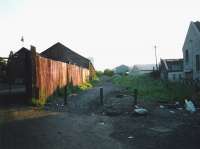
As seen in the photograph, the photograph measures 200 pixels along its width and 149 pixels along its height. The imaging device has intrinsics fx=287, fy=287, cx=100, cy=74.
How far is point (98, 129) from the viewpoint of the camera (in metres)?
8.83

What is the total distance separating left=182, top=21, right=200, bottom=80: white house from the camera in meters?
28.3

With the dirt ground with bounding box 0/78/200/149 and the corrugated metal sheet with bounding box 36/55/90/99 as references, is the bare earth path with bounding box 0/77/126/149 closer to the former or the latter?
the dirt ground with bounding box 0/78/200/149

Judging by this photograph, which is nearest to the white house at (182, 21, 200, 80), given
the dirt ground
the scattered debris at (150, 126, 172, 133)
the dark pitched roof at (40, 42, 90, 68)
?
the dirt ground

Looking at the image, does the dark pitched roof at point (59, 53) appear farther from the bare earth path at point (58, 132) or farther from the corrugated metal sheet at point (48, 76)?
the bare earth path at point (58, 132)

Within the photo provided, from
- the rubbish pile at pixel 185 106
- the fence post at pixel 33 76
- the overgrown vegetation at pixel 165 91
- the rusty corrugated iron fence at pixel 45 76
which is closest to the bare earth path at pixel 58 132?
the fence post at pixel 33 76

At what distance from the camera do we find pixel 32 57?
12.5m

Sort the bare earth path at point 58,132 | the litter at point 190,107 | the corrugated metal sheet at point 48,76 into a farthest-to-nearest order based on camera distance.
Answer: the corrugated metal sheet at point 48,76, the litter at point 190,107, the bare earth path at point 58,132

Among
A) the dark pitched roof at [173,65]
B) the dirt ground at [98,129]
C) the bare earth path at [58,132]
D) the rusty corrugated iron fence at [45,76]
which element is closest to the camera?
the bare earth path at [58,132]

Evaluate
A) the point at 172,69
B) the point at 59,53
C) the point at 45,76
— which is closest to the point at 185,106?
→ the point at 45,76

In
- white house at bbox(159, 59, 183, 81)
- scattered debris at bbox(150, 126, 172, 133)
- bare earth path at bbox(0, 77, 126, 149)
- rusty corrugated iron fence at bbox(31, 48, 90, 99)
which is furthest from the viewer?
white house at bbox(159, 59, 183, 81)

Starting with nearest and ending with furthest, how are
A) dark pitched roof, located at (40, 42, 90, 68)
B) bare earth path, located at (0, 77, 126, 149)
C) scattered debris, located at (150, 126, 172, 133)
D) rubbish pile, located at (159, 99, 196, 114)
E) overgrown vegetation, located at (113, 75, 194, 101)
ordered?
bare earth path, located at (0, 77, 126, 149) < scattered debris, located at (150, 126, 172, 133) < rubbish pile, located at (159, 99, 196, 114) < overgrown vegetation, located at (113, 75, 194, 101) < dark pitched roof, located at (40, 42, 90, 68)

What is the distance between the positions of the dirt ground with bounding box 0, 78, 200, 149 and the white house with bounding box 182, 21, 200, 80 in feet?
A: 56.9

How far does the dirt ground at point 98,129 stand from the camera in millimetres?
7016

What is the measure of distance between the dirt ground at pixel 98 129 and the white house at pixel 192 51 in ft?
56.9
